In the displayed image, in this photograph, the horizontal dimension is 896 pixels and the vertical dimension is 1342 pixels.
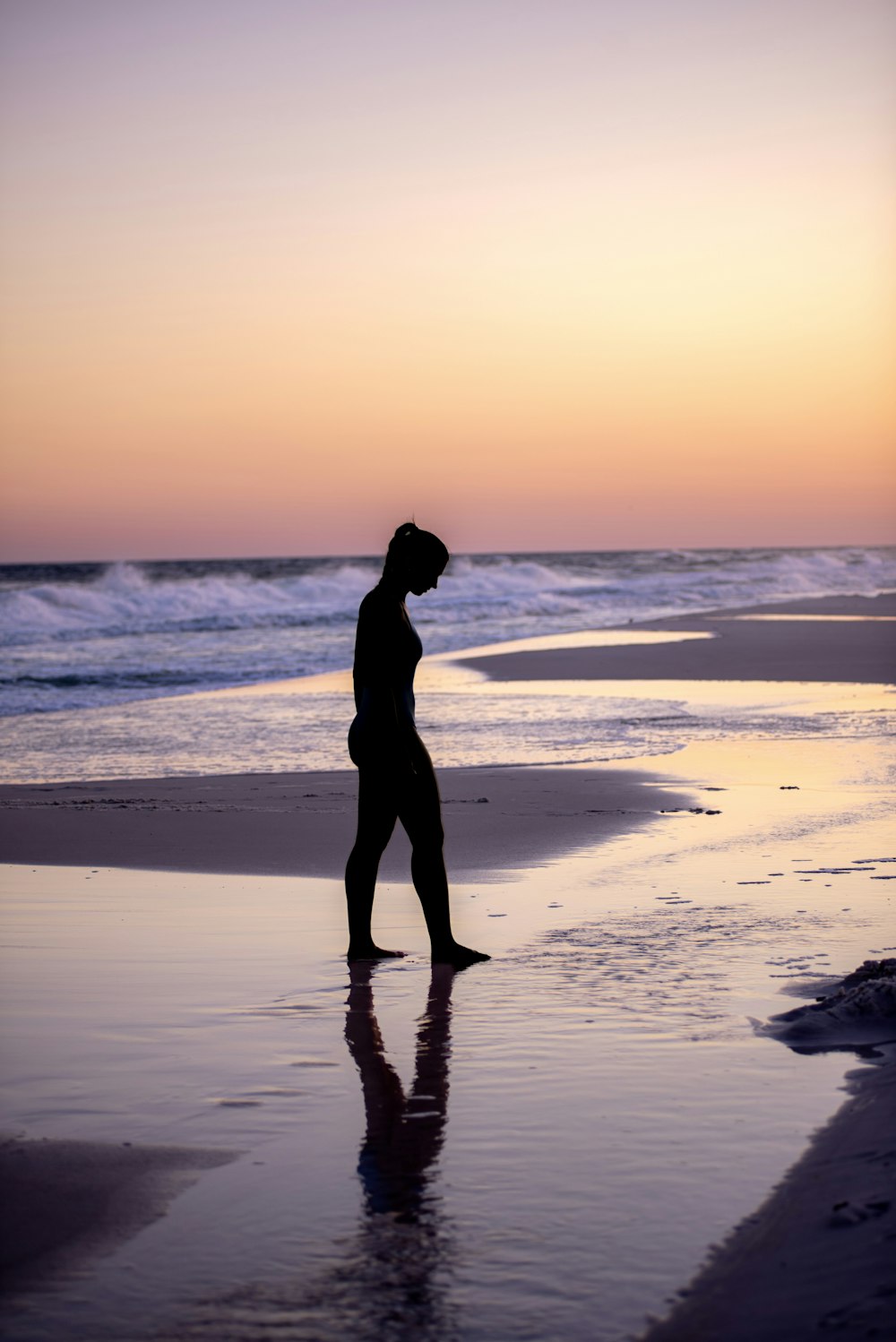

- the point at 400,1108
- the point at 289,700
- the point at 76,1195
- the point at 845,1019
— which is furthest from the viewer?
the point at 289,700

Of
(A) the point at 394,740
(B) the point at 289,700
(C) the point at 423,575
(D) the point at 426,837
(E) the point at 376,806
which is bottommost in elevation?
(B) the point at 289,700

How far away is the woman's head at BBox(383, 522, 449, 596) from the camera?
227 inches

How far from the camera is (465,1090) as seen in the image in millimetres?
4059

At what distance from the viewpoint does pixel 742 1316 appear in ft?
8.96

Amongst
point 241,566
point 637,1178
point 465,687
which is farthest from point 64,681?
point 241,566

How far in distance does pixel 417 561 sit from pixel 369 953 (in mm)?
1563

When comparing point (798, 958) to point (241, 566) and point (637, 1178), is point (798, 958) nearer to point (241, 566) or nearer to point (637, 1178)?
point (637, 1178)

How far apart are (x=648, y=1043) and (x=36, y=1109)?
1786 mm

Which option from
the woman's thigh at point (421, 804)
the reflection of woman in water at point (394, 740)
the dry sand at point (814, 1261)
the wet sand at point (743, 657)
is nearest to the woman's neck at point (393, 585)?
the reflection of woman in water at point (394, 740)

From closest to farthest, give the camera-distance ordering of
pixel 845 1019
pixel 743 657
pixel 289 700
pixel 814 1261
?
pixel 814 1261
pixel 845 1019
pixel 289 700
pixel 743 657

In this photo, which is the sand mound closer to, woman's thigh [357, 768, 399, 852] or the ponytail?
woman's thigh [357, 768, 399, 852]

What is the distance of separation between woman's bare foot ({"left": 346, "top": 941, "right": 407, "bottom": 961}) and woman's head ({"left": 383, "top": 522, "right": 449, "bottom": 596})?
4.69ft

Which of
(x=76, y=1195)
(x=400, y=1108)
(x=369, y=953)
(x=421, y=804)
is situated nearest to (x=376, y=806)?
(x=421, y=804)

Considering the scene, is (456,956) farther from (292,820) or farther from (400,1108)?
(292,820)
